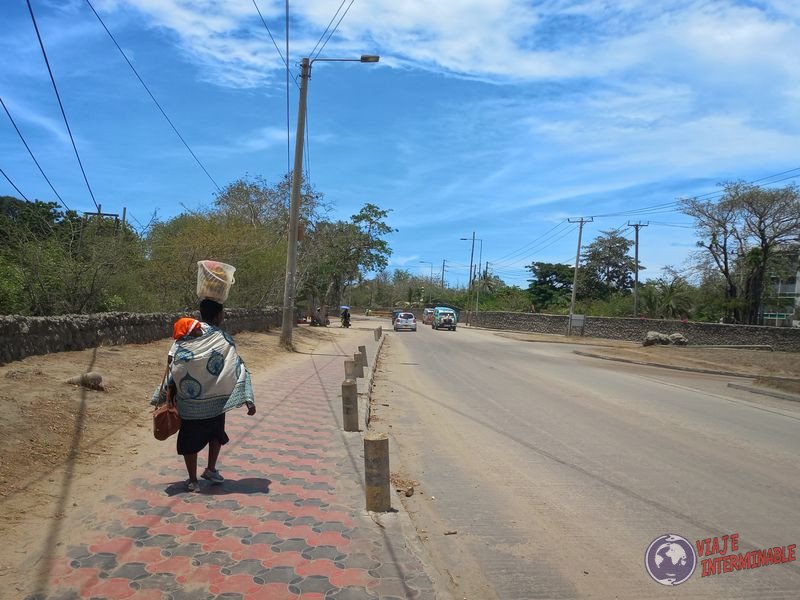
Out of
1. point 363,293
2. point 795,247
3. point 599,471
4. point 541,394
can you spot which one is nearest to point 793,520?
point 599,471

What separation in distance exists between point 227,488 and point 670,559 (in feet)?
11.4

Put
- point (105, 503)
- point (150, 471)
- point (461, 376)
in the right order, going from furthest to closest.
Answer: point (461, 376)
point (150, 471)
point (105, 503)

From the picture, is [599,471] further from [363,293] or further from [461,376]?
[363,293]

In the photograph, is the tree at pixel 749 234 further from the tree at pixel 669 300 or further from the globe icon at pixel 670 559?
the globe icon at pixel 670 559

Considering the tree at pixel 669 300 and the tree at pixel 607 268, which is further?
the tree at pixel 607 268

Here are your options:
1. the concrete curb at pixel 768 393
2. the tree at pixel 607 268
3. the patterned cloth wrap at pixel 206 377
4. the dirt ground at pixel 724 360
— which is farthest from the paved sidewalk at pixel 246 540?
the tree at pixel 607 268

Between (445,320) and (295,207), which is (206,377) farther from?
(445,320)

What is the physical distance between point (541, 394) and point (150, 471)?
938 centimetres

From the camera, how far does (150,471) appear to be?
5.86 metres

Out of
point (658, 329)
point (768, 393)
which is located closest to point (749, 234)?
point (658, 329)

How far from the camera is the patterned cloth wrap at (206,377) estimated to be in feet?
16.4

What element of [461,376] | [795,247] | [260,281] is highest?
[795,247]

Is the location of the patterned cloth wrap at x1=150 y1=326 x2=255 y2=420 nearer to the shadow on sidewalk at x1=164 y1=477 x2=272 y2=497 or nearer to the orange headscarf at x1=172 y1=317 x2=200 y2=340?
the orange headscarf at x1=172 y1=317 x2=200 y2=340

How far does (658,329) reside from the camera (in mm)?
44750
